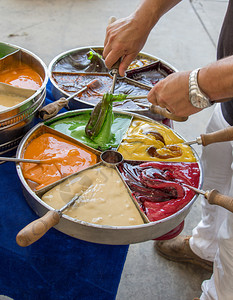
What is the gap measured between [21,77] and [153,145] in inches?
33.1

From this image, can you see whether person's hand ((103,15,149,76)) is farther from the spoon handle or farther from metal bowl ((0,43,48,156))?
the spoon handle

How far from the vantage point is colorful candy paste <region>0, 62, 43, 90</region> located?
1.65 metres

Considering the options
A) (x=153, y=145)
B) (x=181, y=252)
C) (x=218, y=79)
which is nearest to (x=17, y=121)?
(x=153, y=145)

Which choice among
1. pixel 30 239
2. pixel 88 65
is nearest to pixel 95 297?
pixel 30 239

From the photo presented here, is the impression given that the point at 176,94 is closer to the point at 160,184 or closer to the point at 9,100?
the point at 160,184

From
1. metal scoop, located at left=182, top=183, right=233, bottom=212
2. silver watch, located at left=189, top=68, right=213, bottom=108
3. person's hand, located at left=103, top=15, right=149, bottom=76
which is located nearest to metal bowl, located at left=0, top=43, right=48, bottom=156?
person's hand, located at left=103, top=15, right=149, bottom=76

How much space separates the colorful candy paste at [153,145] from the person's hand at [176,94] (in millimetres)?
262

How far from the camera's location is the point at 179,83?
48.2 inches

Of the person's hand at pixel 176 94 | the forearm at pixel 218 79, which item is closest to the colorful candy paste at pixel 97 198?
the person's hand at pixel 176 94

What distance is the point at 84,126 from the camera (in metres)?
1.63

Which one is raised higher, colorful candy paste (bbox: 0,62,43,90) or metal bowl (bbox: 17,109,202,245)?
colorful candy paste (bbox: 0,62,43,90)

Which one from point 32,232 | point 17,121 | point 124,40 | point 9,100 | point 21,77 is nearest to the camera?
point 32,232

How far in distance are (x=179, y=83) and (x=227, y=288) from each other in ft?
3.63

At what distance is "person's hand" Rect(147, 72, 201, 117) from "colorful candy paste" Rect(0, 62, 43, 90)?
0.72 meters
